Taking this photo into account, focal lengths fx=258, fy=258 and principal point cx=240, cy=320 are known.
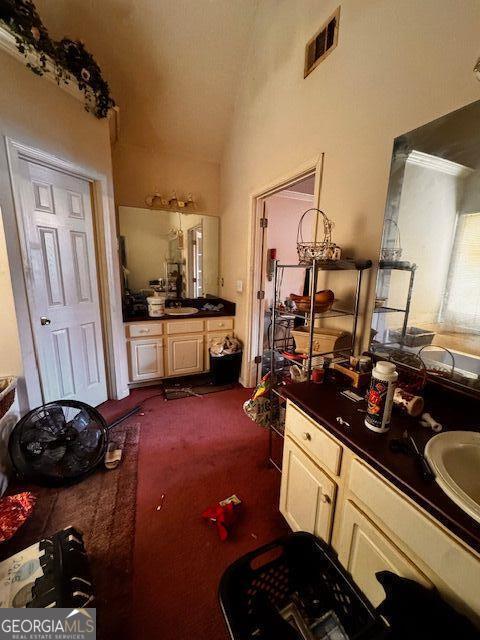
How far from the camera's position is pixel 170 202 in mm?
3084

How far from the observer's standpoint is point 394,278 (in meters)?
1.29

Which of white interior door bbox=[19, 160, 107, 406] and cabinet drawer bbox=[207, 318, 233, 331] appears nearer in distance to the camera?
white interior door bbox=[19, 160, 107, 406]

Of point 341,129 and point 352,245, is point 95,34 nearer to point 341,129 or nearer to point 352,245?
point 341,129

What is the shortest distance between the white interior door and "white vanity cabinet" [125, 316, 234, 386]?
0.40 meters

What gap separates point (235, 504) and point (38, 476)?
120 cm

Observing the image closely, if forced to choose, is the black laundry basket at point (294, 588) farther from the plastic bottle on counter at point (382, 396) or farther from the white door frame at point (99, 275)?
the white door frame at point (99, 275)

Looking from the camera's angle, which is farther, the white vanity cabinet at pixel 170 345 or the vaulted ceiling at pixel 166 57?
the white vanity cabinet at pixel 170 345

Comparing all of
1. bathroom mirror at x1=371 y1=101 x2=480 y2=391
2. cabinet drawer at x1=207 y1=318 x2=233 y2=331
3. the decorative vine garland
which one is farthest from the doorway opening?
the decorative vine garland

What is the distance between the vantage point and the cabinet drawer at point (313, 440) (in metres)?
0.96

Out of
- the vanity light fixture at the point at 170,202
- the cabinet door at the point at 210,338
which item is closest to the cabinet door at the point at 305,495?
the cabinet door at the point at 210,338

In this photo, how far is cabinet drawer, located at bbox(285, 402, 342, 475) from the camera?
0.96 metres

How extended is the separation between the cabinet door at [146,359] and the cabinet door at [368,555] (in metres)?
2.37

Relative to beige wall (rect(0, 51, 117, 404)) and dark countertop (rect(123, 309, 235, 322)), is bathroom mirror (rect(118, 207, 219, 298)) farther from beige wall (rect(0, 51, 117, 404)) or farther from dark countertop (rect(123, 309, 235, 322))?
beige wall (rect(0, 51, 117, 404))

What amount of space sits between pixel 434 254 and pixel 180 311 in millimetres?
2576
